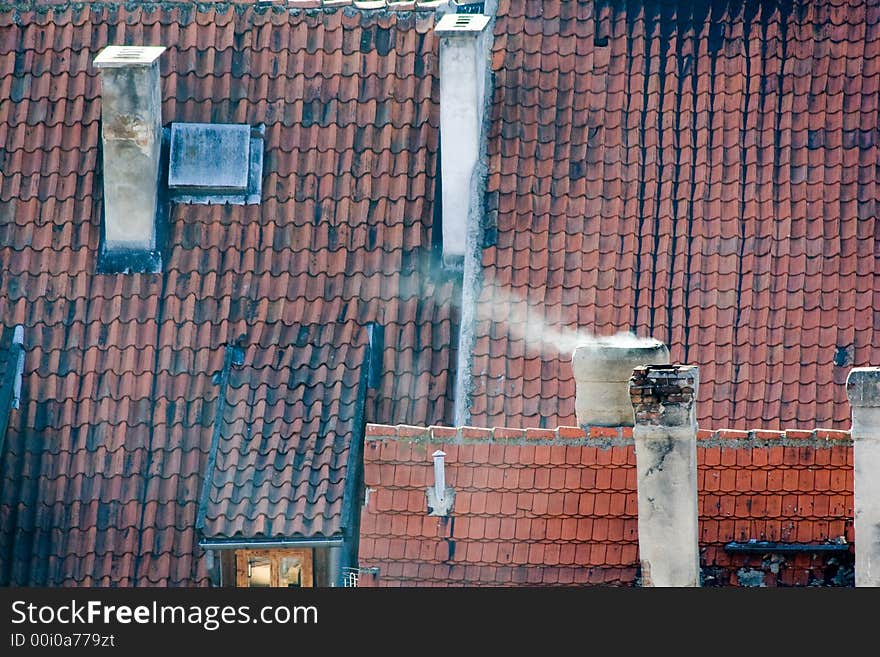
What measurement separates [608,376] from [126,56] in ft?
24.2

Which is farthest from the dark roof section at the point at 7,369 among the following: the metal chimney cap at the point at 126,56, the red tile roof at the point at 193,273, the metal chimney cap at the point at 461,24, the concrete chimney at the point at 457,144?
the metal chimney cap at the point at 461,24

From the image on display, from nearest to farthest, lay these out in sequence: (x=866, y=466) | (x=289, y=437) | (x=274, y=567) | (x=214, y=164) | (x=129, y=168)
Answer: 1. (x=866, y=466)
2. (x=274, y=567)
3. (x=289, y=437)
4. (x=129, y=168)
5. (x=214, y=164)

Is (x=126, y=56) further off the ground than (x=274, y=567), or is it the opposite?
(x=126, y=56)

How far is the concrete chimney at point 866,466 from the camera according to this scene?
17844mm

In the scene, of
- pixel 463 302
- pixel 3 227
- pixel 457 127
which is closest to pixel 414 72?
pixel 457 127

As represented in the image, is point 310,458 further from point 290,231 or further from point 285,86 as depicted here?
point 285,86

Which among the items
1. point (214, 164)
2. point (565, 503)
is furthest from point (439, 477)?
point (214, 164)

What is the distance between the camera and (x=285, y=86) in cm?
2528

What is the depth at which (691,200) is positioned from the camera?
24.4 m

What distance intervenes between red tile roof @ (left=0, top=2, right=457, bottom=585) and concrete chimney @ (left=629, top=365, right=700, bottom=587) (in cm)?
498

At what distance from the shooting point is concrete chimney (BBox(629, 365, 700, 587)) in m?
18.0

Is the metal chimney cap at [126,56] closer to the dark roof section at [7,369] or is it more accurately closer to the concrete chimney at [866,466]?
the dark roof section at [7,369]

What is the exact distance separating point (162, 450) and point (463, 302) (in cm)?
325

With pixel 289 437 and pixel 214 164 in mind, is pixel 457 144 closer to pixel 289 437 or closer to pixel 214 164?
pixel 214 164
